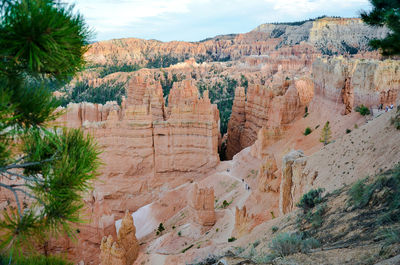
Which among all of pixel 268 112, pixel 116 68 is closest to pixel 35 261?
pixel 268 112

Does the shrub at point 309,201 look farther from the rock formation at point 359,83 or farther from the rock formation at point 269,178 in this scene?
the rock formation at point 359,83

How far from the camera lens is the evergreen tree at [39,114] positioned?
3.90m

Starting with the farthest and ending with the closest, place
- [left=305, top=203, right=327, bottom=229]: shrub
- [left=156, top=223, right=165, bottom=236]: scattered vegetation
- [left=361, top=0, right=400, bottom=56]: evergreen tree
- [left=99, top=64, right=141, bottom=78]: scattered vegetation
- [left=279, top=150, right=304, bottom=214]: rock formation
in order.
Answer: [left=99, top=64, right=141, bottom=78]: scattered vegetation, [left=156, top=223, right=165, bottom=236]: scattered vegetation, [left=279, top=150, right=304, bottom=214]: rock formation, [left=305, top=203, right=327, bottom=229]: shrub, [left=361, top=0, right=400, bottom=56]: evergreen tree

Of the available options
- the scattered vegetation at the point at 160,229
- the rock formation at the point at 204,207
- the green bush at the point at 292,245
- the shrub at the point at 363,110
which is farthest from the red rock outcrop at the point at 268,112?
the green bush at the point at 292,245

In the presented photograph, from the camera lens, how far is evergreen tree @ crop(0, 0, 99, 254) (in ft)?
12.8

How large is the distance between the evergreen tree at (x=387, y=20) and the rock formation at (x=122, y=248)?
16.0 meters

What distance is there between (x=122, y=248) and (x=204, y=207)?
596 centimetres

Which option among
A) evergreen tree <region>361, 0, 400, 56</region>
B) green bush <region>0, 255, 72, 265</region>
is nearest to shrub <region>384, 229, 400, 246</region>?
evergreen tree <region>361, 0, 400, 56</region>

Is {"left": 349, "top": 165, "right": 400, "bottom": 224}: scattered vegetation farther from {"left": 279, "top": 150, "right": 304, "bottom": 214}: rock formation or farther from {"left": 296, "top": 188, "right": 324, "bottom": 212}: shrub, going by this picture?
{"left": 279, "top": 150, "right": 304, "bottom": 214}: rock formation

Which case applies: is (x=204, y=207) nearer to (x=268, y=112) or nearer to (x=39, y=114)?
(x=268, y=112)

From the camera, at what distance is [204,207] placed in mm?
23000

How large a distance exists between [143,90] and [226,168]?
1634cm

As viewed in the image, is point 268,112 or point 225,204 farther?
point 268,112

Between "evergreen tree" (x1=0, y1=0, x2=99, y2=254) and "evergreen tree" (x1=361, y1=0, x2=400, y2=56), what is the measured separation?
7262 mm
